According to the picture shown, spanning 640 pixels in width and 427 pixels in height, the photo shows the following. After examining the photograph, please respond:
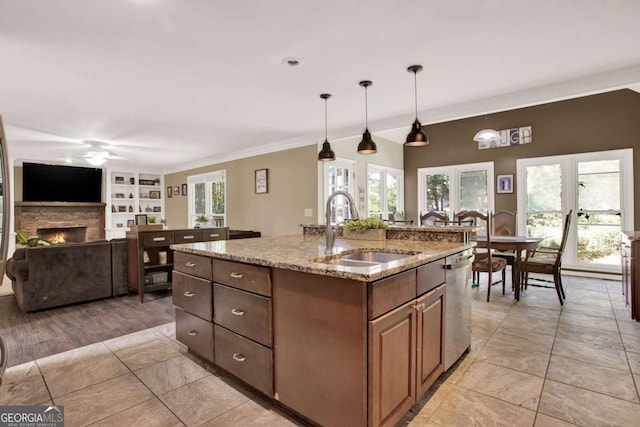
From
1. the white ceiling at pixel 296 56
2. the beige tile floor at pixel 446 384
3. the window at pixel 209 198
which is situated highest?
the white ceiling at pixel 296 56

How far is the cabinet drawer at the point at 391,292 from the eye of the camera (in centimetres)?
140

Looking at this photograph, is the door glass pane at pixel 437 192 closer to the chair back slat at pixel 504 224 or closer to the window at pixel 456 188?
the window at pixel 456 188

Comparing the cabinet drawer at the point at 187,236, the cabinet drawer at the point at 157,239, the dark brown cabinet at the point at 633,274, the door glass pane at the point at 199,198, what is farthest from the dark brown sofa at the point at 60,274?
the dark brown cabinet at the point at 633,274

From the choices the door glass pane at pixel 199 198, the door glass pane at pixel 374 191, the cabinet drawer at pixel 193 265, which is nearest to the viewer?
the cabinet drawer at pixel 193 265

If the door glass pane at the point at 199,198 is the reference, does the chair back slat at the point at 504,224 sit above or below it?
below

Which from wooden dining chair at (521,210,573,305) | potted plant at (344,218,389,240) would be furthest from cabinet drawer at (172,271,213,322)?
wooden dining chair at (521,210,573,305)

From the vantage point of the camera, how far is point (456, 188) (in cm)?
659

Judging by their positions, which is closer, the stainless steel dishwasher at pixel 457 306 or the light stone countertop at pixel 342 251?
the light stone countertop at pixel 342 251

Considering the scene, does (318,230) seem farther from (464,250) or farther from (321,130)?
(321,130)

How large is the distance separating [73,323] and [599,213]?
7.10 meters

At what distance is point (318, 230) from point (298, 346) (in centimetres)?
162

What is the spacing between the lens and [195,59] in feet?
8.63

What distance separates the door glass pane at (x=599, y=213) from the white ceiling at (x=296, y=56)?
2.68 m

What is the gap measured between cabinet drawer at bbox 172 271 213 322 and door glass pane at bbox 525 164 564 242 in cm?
548
